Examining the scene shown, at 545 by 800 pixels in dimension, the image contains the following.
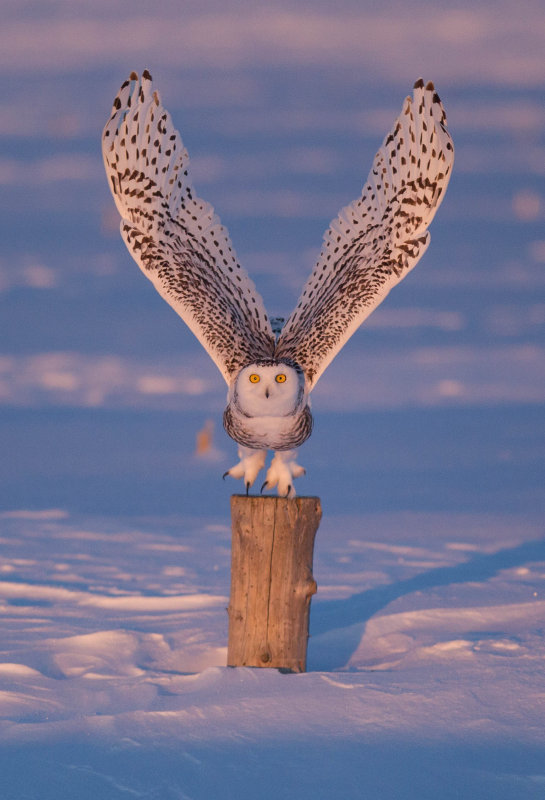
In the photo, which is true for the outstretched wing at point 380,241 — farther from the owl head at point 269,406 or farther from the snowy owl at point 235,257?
the owl head at point 269,406

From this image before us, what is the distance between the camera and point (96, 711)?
4.52m

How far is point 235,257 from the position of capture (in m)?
5.58

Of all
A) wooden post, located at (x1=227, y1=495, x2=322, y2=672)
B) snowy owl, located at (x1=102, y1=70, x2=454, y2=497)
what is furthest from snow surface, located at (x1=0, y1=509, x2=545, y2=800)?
snowy owl, located at (x1=102, y1=70, x2=454, y2=497)

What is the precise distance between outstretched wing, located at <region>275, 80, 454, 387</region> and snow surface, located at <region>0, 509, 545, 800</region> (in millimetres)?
1637

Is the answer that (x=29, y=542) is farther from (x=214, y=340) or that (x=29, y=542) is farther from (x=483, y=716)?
(x=483, y=716)

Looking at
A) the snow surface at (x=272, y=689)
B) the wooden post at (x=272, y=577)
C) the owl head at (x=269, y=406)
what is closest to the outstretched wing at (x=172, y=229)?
the owl head at (x=269, y=406)

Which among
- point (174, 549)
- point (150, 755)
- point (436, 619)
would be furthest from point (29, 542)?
point (150, 755)

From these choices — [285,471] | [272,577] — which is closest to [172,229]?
[285,471]

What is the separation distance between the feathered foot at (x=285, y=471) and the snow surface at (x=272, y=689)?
2.97 feet

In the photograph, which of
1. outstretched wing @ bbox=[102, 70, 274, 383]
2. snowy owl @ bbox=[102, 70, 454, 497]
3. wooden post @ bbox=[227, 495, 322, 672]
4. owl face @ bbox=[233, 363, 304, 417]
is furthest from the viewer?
outstretched wing @ bbox=[102, 70, 274, 383]

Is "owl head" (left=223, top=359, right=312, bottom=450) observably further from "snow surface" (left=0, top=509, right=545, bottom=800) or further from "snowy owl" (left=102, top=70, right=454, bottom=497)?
"snow surface" (left=0, top=509, right=545, bottom=800)

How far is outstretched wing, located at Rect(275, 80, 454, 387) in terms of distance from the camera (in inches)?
207

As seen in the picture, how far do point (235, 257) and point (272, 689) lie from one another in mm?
2306

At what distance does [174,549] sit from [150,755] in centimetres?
501
